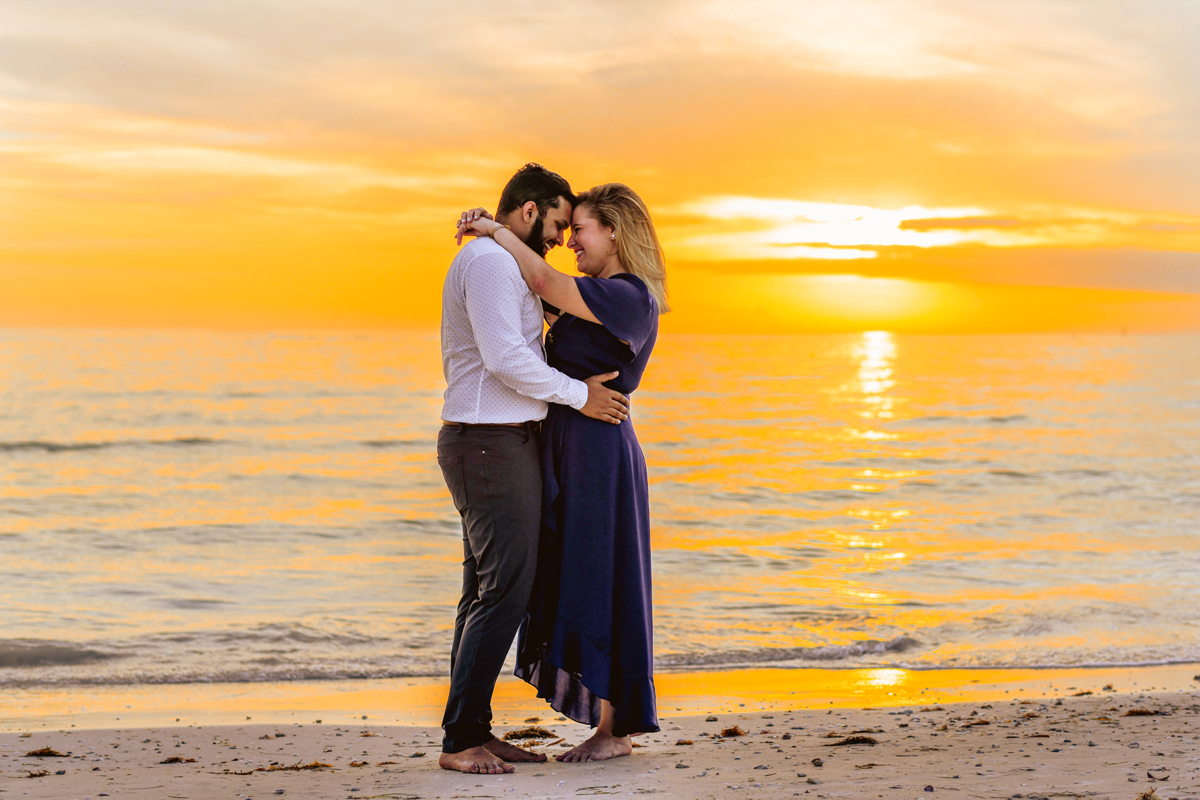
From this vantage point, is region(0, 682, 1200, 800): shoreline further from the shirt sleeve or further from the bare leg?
the shirt sleeve

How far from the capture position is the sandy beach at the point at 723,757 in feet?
11.0

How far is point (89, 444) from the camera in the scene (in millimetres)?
21406

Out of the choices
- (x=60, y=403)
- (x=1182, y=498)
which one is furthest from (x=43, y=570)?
(x=60, y=403)

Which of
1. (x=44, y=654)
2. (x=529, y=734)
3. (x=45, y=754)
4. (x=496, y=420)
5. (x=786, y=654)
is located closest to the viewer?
(x=496, y=420)

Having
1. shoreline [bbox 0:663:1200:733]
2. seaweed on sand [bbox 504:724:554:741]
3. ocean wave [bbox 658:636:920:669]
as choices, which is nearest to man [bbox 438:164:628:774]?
seaweed on sand [bbox 504:724:554:741]

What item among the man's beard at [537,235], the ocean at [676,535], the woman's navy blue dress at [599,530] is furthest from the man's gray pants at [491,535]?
the ocean at [676,535]

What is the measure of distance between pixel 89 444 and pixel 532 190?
20.8m

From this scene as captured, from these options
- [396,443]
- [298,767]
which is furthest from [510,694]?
[396,443]

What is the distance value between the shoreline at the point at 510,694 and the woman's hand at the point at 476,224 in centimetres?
265

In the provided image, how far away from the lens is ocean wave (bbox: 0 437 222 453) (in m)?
20.7

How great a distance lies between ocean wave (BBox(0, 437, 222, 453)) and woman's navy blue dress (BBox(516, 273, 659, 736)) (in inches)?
786

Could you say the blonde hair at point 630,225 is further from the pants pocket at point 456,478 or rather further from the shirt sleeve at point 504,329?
the pants pocket at point 456,478

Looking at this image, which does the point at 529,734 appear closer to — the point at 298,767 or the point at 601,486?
the point at 298,767

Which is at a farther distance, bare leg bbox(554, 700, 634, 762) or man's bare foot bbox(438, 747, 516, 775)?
bare leg bbox(554, 700, 634, 762)
